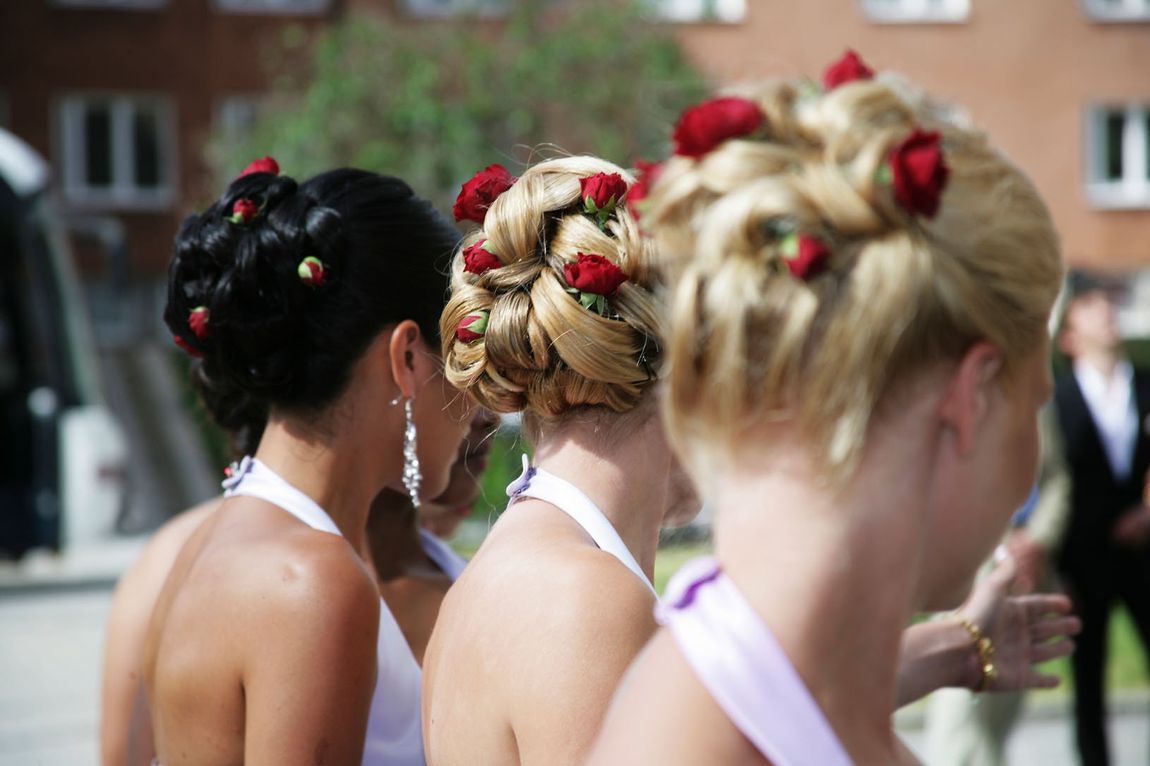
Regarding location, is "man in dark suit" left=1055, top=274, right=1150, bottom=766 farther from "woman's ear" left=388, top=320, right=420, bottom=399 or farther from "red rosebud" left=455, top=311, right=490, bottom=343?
"red rosebud" left=455, top=311, right=490, bottom=343

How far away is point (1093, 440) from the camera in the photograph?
641cm

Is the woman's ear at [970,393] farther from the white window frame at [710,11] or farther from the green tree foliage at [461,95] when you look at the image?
the white window frame at [710,11]

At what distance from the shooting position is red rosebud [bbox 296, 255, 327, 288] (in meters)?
2.41

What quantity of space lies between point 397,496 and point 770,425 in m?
1.90

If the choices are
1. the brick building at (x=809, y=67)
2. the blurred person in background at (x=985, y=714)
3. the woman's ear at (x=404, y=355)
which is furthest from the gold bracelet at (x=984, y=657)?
the brick building at (x=809, y=67)

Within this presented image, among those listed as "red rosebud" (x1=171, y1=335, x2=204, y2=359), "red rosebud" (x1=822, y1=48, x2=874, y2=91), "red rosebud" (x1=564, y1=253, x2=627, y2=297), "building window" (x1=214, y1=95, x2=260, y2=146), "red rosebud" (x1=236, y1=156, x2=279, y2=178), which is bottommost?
"building window" (x1=214, y1=95, x2=260, y2=146)

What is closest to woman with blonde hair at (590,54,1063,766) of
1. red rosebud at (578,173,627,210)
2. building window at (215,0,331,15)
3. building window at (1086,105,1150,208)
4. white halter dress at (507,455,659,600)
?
white halter dress at (507,455,659,600)

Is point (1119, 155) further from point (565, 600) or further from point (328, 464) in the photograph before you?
point (565, 600)

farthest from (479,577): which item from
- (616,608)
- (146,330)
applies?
(146,330)

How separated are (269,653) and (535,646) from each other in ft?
2.05

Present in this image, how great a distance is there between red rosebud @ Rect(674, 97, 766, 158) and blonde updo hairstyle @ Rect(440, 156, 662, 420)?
0.72 meters

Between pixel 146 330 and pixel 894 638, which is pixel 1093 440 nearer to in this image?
pixel 894 638

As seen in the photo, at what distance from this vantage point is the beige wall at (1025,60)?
89.8ft

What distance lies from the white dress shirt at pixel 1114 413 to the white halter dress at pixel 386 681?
15.6 feet
